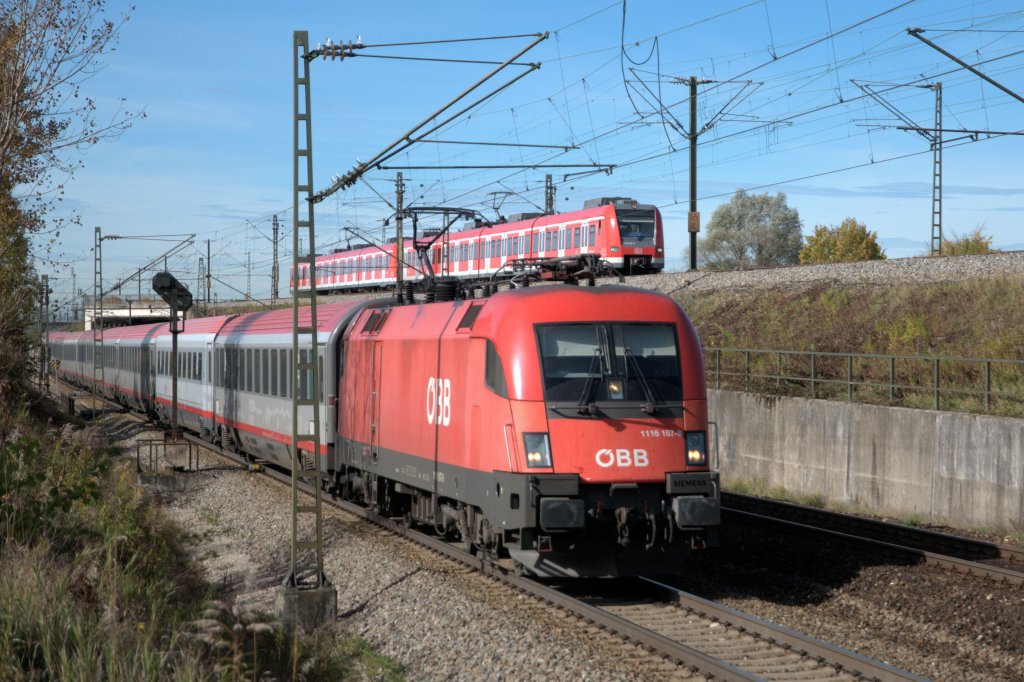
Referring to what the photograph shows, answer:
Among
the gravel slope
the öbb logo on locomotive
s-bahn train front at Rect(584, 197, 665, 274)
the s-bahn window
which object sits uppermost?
s-bahn train front at Rect(584, 197, 665, 274)

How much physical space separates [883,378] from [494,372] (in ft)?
41.0

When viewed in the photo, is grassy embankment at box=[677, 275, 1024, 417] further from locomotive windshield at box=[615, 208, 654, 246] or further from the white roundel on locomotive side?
the white roundel on locomotive side

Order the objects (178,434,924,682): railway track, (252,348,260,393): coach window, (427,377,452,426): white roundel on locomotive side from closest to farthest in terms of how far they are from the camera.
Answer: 1. (178,434,924,682): railway track
2. (427,377,452,426): white roundel on locomotive side
3. (252,348,260,393): coach window

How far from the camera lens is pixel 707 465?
11000mm

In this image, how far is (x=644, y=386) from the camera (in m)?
10.9

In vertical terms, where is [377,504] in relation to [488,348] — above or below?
below

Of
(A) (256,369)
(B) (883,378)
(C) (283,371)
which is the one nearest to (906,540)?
(B) (883,378)

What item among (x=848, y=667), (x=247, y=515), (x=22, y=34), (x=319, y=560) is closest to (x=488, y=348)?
(x=319, y=560)

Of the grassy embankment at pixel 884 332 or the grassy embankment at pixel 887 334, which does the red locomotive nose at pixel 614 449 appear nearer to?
the grassy embankment at pixel 884 332

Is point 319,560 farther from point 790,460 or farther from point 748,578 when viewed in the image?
point 790,460

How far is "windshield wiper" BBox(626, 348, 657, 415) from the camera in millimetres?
10781

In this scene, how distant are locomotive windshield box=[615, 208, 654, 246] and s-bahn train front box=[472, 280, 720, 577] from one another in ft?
82.6

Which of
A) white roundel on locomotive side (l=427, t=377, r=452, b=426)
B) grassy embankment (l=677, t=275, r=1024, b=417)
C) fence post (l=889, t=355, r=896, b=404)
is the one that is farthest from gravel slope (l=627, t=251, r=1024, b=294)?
white roundel on locomotive side (l=427, t=377, r=452, b=426)

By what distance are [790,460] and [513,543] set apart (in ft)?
37.5
